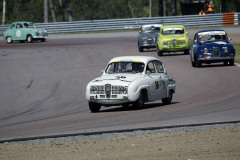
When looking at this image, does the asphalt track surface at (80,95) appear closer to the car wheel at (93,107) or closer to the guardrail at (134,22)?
the car wheel at (93,107)

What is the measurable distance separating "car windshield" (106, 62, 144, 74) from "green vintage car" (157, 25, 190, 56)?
14.3m

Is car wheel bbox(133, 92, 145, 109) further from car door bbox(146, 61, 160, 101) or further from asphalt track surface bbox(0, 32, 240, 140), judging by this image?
car door bbox(146, 61, 160, 101)

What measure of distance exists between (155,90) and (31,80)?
350 inches

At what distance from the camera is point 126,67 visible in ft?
47.7

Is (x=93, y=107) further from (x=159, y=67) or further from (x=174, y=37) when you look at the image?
(x=174, y=37)

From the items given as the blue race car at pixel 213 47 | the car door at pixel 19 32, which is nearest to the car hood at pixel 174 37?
the blue race car at pixel 213 47

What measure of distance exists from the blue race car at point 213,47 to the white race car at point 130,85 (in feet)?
28.0

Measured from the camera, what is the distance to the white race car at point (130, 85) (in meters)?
13.5

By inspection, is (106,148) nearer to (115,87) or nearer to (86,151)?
(86,151)

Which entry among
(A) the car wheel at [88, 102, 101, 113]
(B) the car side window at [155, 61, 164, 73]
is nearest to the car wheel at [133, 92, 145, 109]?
(A) the car wheel at [88, 102, 101, 113]

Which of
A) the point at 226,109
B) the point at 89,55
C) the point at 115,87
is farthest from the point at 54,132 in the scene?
the point at 89,55

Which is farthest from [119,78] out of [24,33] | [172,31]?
[24,33]

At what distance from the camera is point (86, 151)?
859 cm

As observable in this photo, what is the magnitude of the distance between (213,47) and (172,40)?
5.20 meters
